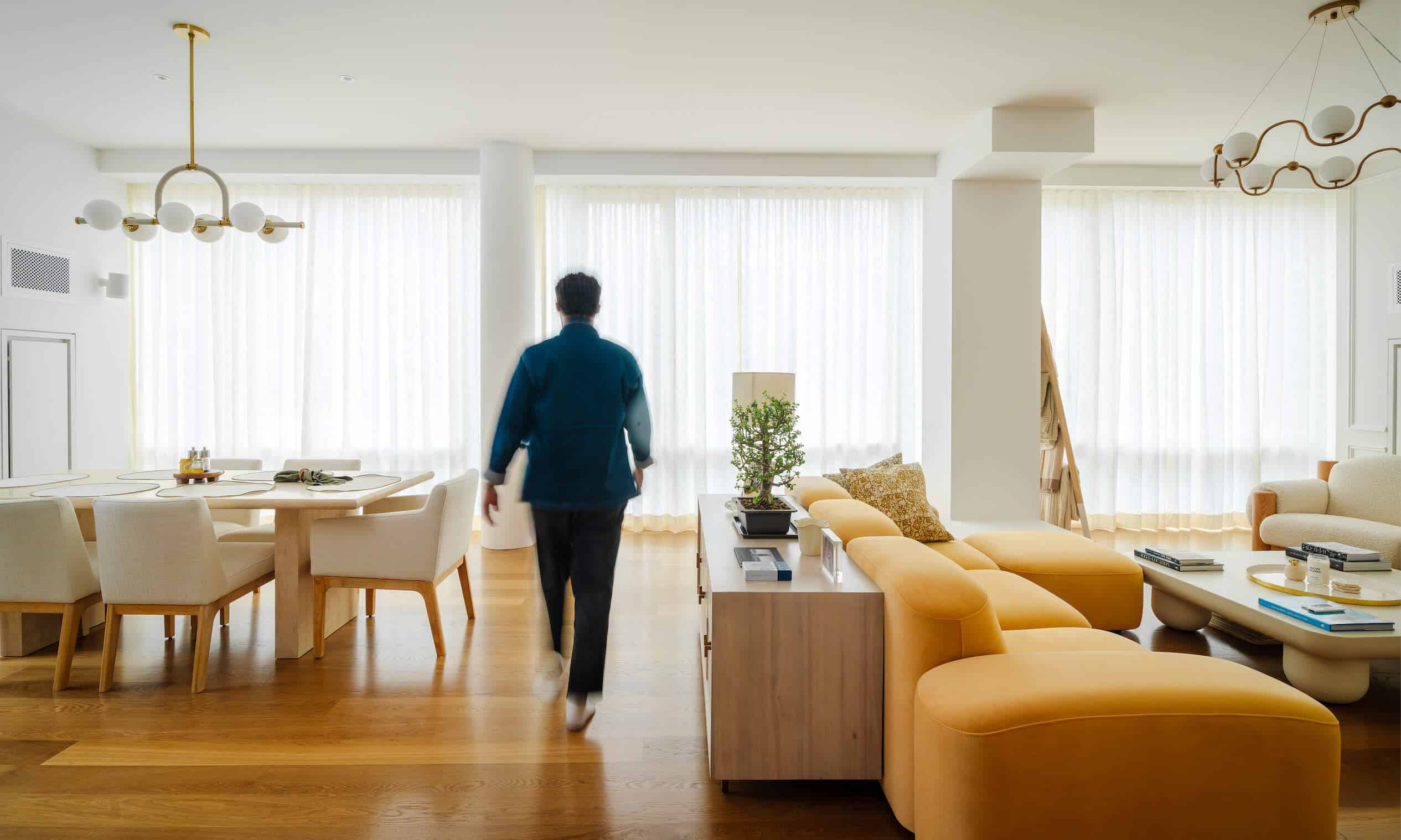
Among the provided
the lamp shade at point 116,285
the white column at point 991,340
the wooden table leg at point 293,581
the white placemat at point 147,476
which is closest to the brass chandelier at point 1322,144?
the white column at point 991,340

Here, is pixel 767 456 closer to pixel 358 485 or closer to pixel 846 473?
pixel 846 473

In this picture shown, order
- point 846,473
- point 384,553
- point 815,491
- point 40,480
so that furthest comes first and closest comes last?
point 846,473, point 40,480, point 815,491, point 384,553

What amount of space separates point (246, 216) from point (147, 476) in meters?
1.70

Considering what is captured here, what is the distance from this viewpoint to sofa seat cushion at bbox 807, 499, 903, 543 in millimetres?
2756

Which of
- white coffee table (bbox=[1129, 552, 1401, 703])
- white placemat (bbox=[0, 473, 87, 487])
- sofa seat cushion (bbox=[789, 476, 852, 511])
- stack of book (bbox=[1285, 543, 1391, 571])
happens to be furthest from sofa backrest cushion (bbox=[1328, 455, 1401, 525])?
white placemat (bbox=[0, 473, 87, 487])

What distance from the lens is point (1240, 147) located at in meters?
3.24

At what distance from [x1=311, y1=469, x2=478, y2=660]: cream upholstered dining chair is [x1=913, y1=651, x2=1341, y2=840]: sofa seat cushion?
2380mm

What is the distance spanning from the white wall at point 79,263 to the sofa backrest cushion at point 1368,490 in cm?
870

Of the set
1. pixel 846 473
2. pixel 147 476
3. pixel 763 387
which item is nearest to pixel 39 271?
pixel 147 476

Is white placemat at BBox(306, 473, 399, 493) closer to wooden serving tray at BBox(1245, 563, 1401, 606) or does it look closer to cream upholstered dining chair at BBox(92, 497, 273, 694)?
cream upholstered dining chair at BBox(92, 497, 273, 694)

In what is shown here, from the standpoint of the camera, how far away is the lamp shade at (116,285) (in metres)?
5.54

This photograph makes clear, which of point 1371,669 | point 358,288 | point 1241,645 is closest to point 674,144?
point 358,288

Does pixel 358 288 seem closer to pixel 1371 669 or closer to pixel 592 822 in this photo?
pixel 592 822

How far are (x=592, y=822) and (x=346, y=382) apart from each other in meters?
4.98
